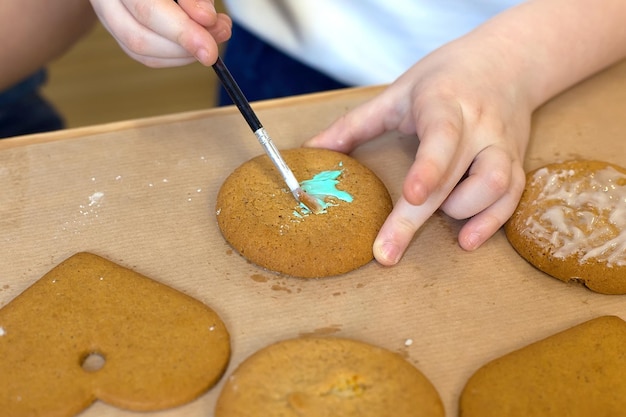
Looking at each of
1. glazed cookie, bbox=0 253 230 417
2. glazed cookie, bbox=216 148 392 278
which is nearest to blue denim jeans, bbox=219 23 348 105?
glazed cookie, bbox=216 148 392 278

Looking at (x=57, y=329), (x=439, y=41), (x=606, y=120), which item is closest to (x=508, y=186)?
(x=606, y=120)

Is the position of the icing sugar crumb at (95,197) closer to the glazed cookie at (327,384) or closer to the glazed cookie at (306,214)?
the glazed cookie at (306,214)

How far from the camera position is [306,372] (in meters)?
0.65

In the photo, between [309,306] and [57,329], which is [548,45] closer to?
[309,306]

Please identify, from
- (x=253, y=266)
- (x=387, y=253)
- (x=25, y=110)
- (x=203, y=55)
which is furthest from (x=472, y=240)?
(x=25, y=110)

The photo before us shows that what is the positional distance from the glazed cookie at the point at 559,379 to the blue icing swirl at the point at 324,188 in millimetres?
272

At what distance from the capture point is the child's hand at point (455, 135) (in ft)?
2.56

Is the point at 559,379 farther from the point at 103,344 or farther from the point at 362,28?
the point at 362,28

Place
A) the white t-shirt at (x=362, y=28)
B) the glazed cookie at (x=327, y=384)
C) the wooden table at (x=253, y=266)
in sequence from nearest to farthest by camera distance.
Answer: the glazed cookie at (x=327, y=384), the wooden table at (x=253, y=266), the white t-shirt at (x=362, y=28)

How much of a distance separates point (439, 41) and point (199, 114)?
42 centimetres

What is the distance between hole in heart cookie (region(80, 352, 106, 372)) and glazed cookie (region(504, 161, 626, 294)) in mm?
488

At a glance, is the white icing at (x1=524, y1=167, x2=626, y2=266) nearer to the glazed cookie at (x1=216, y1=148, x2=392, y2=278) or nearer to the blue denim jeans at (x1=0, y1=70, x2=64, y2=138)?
the glazed cookie at (x1=216, y1=148, x2=392, y2=278)

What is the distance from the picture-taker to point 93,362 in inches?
26.5

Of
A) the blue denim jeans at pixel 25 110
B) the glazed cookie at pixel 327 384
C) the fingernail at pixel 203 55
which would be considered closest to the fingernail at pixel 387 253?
the glazed cookie at pixel 327 384
